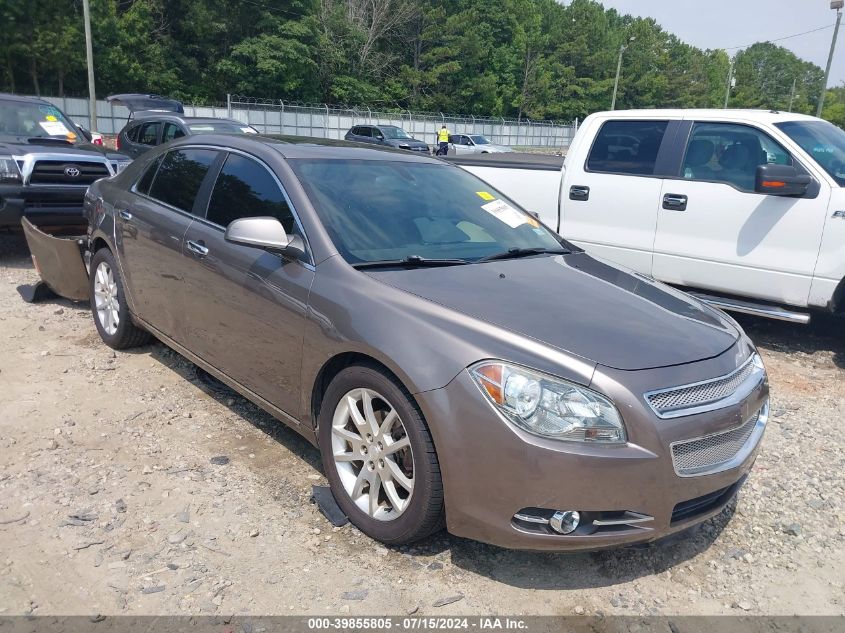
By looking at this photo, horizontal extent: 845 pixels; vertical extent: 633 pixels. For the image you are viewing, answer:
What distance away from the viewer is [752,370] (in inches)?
122

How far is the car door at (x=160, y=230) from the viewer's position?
13.9ft

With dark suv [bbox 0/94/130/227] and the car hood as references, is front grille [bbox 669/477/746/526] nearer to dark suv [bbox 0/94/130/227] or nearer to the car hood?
the car hood

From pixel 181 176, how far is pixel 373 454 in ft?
8.24

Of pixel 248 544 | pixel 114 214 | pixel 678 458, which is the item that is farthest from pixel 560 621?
pixel 114 214

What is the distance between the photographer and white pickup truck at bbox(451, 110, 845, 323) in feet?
18.3

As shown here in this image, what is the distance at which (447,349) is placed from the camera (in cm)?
266

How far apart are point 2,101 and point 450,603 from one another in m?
9.10

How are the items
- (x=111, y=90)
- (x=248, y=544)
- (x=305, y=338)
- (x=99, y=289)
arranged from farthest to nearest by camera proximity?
1. (x=111, y=90)
2. (x=99, y=289)
3. (x=305, y=338)
4. (x=248, y=544)

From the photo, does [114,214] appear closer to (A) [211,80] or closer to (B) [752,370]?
(B) [752,370]

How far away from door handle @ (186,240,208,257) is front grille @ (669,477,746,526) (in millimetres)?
2752

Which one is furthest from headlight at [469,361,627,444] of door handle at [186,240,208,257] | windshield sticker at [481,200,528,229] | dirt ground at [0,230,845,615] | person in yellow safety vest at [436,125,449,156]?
person in yellow safety vest at [436,125,449,156]

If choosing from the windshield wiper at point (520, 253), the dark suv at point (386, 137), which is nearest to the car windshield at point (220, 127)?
the windshield wiper at point (520, 253)

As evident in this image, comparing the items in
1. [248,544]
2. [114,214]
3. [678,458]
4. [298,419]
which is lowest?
[248,544]

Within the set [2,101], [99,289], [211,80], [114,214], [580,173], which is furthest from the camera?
[211,80]
